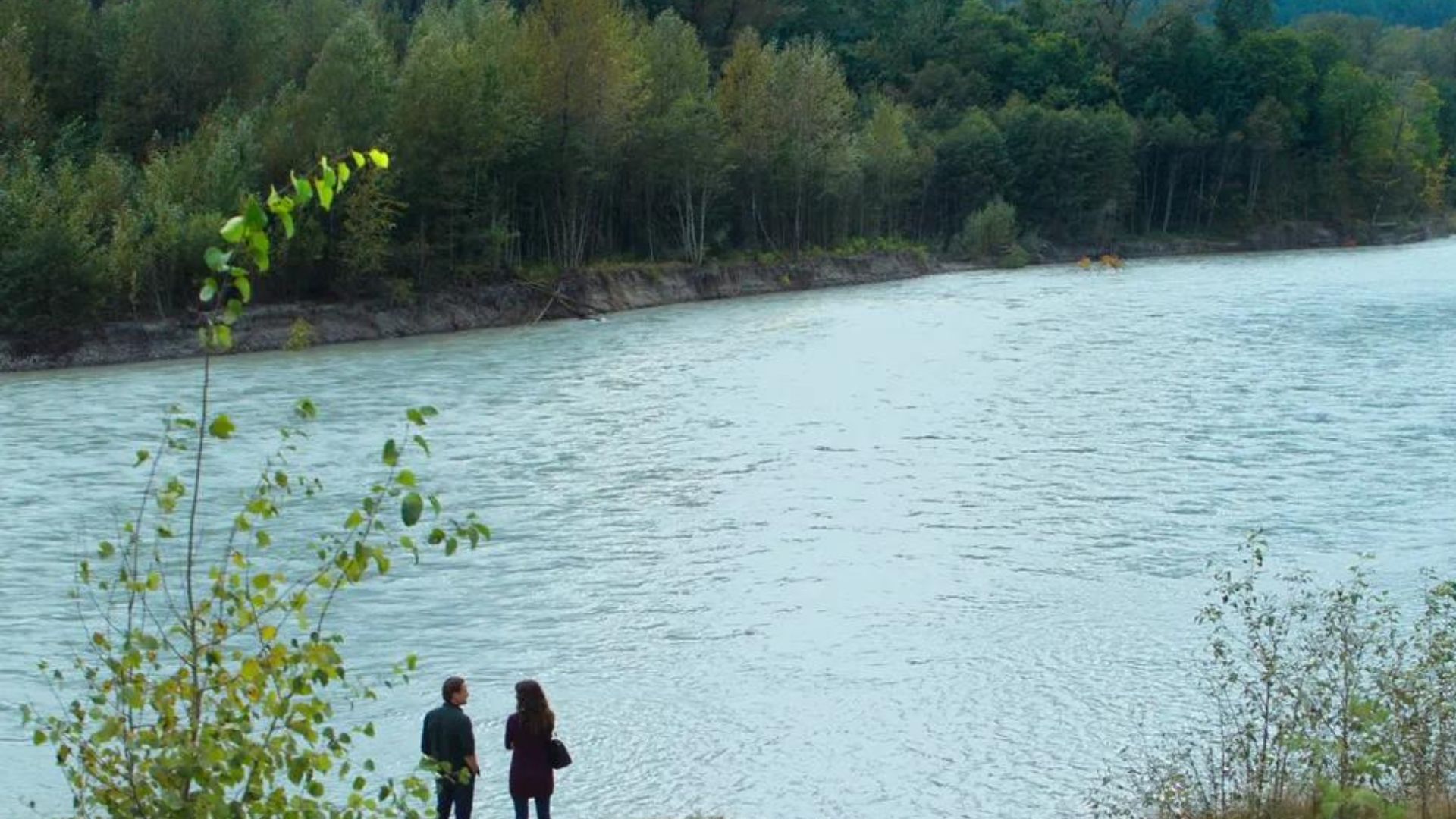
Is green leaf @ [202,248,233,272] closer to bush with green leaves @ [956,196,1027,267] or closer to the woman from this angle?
the woman

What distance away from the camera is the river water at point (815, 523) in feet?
65.7

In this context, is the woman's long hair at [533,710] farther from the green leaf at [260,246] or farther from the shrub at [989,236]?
the shrub at [989,236]

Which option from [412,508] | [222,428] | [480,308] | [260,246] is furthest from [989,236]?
[260,246]

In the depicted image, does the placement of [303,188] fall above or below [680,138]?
below

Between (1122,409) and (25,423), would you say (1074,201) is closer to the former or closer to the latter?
(1122,409)

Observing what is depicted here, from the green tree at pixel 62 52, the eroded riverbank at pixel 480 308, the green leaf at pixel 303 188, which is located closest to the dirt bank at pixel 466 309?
the eroded riverbank at pixel 480 308

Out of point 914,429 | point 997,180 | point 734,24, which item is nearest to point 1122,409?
Result: point 914,429

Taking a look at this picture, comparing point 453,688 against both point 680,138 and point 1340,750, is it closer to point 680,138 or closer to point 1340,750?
point 1340,750

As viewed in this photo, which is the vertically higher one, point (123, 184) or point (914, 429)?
point (123, 184)

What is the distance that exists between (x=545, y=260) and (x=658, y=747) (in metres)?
56.3

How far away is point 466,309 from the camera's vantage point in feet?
220

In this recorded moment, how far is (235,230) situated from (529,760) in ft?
26.7

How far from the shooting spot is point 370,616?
25.0m

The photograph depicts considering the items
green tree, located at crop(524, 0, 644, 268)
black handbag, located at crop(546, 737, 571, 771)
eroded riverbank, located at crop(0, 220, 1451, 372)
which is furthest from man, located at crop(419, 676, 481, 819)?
green tree, located at crop(524, 0, 644, 268)
